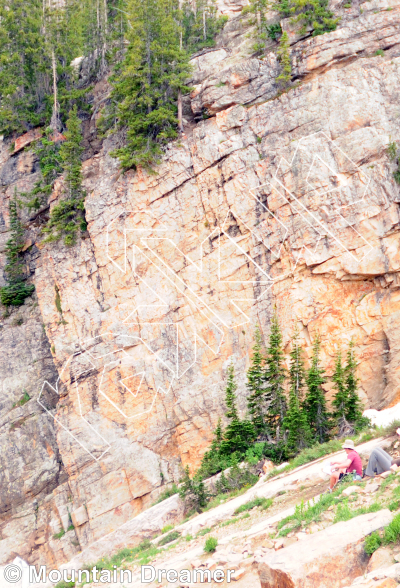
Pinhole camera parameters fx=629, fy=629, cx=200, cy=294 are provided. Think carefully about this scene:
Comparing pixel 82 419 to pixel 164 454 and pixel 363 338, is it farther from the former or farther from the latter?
pixel 363 338

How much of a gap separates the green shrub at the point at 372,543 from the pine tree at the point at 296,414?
9879mm

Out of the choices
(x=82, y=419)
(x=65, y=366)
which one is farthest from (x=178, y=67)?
(x=82, y=419)

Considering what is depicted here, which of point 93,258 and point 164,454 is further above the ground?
point 93,258

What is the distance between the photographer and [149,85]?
1012 inches

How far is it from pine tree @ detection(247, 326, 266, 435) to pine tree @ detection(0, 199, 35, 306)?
11.5 metres

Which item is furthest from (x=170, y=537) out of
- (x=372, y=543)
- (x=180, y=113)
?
(x=180, y=113)

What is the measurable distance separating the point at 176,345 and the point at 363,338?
668 centimetres

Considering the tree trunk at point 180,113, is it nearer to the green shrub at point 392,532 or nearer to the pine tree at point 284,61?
the pine tree at point 284,61

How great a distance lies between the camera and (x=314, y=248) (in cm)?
2212

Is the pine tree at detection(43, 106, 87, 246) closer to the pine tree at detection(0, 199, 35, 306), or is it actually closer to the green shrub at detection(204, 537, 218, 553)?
the pine tree at detection(0, 199, 35, 306)

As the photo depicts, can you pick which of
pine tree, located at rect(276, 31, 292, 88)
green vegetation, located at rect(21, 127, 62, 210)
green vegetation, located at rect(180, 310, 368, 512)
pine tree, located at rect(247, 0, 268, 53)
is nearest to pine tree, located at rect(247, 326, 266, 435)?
green vegetation, located at rect(180, 310, 368, 512)

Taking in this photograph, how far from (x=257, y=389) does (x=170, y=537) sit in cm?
684

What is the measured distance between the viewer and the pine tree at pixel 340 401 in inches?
740

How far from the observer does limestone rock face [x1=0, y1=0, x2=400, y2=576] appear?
2191cm
